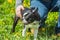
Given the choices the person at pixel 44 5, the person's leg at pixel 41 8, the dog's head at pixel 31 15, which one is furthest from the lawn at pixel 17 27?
the dog's head at pixel 31 15

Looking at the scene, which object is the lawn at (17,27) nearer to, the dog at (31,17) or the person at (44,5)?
the person at (44,5)

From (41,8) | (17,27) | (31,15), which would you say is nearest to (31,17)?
(31,15)

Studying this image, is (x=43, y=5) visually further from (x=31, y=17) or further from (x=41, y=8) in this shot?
(x=31, y=17)

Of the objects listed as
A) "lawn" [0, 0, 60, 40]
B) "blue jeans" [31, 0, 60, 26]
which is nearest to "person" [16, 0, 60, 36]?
"blue jeans" [31, 0, 60, 26]

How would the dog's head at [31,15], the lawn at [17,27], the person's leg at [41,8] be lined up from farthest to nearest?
the lawn at [17,27] → the person's leg at [41,8] → the dog's head at [31,15]

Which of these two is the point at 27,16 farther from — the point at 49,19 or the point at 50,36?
the point at 49,19

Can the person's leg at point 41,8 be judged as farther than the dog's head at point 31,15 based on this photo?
Yes

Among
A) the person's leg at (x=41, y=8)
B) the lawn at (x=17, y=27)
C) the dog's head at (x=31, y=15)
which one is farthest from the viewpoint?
the lawn at (x=17, y=27)

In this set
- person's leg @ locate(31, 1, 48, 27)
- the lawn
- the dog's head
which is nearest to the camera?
the dog's head

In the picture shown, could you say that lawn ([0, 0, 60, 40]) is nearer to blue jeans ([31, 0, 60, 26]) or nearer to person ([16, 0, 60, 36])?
person ([16, 0, 60, 36])

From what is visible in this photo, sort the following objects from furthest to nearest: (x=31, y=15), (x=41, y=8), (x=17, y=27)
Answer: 1. (x=17, y=27)
2. (x=41, y=8)
3. (x=31, y=15)

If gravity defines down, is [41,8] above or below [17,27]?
above

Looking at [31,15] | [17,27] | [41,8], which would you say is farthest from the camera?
[17,27]

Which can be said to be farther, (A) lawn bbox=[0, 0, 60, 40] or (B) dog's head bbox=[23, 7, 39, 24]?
(A) lawn bbox=[0, 0, 60, 40]
